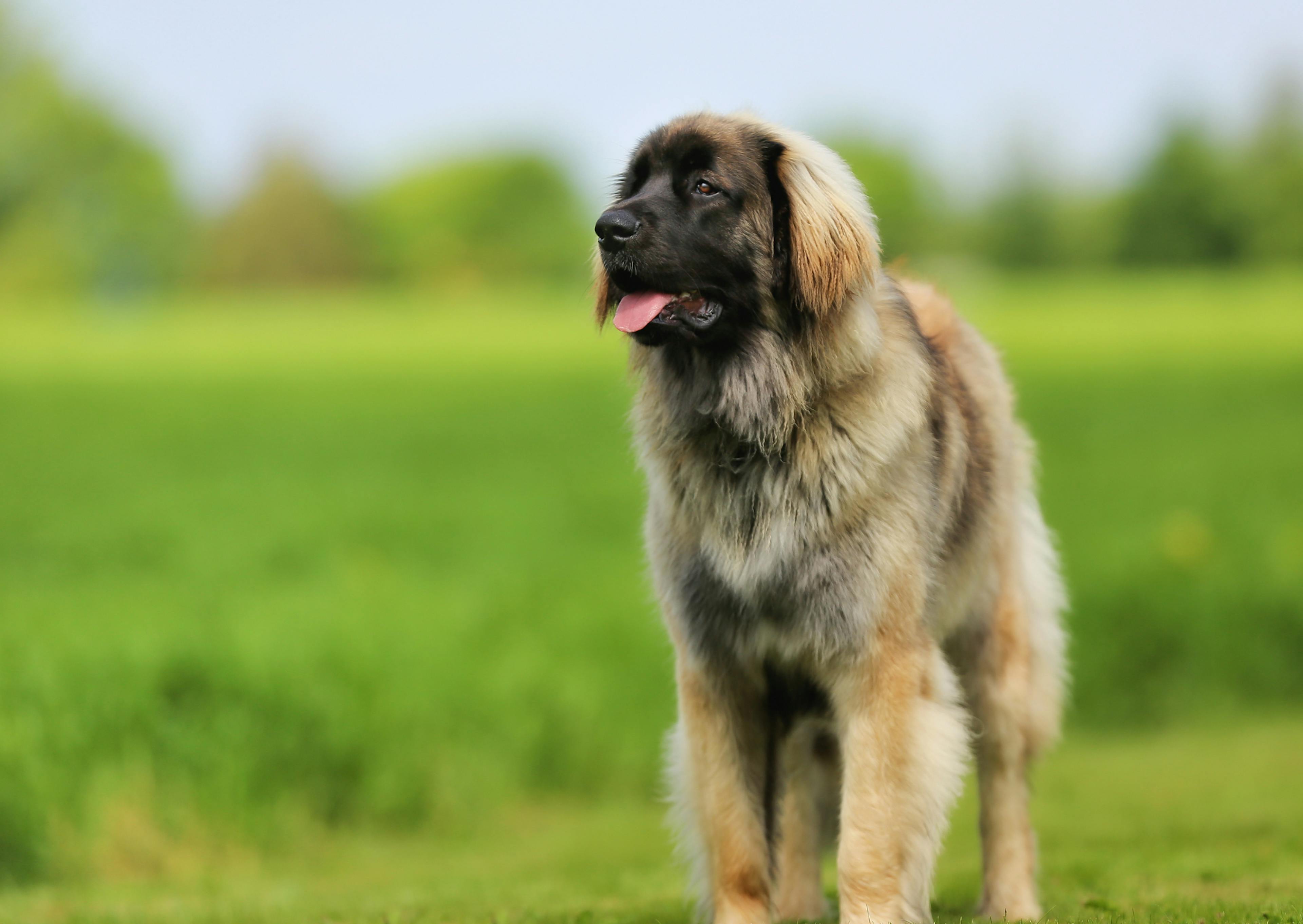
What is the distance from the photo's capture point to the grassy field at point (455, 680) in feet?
21.7

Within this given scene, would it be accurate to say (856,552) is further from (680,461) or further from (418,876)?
(418,876)

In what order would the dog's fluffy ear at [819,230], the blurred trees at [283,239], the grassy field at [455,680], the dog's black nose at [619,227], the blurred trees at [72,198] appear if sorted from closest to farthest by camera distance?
the dog's black nose at [619,227] < the dog's fluffy ear at [819,230] < the grassy field at [455,680] < the blurred trees at [72,198] < the blurred trees at [283,239]

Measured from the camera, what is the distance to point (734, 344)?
4109mm

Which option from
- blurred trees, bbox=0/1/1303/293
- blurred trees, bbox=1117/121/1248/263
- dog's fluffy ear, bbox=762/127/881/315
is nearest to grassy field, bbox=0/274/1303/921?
dog's fluffy ear, bbox=762/127/881/315

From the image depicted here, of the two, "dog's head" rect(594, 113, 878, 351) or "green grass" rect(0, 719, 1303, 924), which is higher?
"dog's head" rect(594, 113, 878, 351)

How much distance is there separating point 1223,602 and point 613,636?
15.1ft

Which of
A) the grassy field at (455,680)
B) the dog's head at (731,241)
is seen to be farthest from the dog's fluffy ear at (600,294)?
the grassy field at (455,680)

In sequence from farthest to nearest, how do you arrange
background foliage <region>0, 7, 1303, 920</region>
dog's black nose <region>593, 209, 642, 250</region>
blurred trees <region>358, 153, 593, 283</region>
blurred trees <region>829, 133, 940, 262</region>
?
blurred trees <region>358, 153, 593, 283</region> → blurred trees <region>829, 133, 940, 262</region> → background foliage <region>0, 7, 1303, 920</region> → dog's black nose <region>593, 209, 642, 250</region>

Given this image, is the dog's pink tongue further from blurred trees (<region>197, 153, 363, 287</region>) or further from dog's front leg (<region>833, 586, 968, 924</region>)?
blurred trees (<region>197, 153, 363, 287</region>)

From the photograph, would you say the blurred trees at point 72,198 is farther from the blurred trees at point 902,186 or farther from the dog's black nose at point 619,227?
the dog's black nose at point 619,227

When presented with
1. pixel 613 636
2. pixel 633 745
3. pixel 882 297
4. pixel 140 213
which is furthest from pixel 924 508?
pixel 140 213

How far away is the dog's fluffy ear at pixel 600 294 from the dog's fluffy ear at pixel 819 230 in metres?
0.59

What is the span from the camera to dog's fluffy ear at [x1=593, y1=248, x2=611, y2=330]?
435 centimetres

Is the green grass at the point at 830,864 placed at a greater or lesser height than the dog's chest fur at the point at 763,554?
lesser
